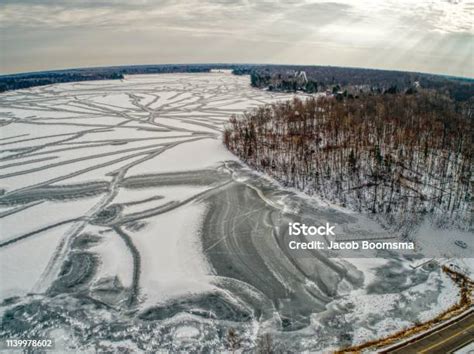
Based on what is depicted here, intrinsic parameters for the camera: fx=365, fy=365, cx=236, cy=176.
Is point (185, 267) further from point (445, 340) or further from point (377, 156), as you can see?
point (377, 156)

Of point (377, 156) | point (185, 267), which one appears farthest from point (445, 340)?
point (377, 156)

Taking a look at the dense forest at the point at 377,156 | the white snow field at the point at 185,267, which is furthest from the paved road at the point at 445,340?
the dense forest at the point at 377,156

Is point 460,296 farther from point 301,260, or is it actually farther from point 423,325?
point 301,260

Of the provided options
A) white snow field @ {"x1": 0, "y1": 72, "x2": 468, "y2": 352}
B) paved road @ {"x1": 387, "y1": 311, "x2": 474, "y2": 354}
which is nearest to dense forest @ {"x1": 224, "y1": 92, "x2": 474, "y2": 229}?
white snow field @ {"x1": 0, "y1": 72, "x2": 468, "y2": 352}

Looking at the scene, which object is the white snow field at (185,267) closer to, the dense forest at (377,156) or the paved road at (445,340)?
the paved road at (445,340)

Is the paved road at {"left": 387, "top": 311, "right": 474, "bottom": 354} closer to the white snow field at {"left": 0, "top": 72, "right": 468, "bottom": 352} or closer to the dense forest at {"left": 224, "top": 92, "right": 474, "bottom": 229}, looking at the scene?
the white snow field at {"left": 0, "top": 72, "right": 468, "bottom": 352}

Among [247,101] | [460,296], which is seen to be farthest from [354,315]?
[247,101]
